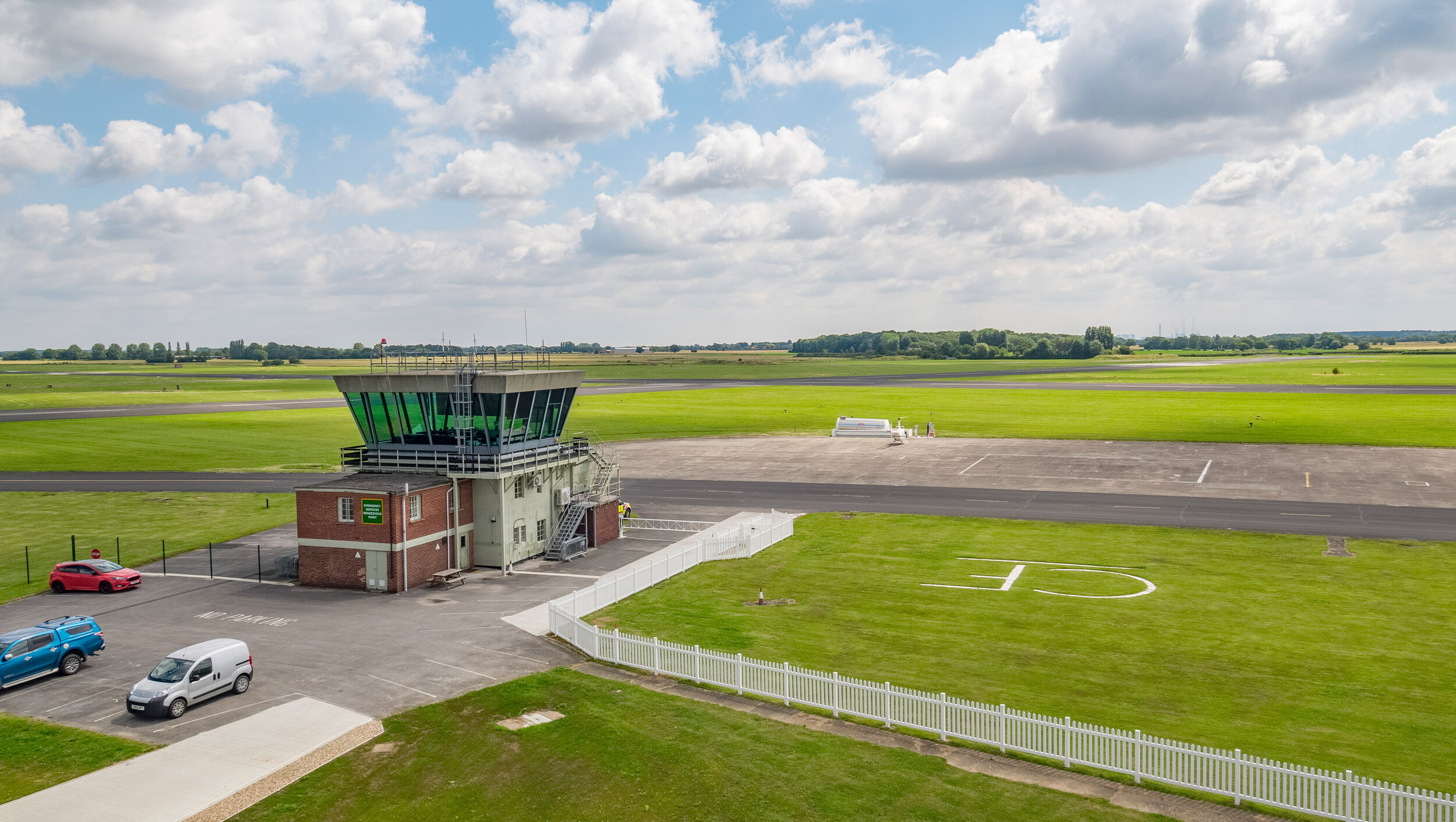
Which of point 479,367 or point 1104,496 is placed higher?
point 479,367

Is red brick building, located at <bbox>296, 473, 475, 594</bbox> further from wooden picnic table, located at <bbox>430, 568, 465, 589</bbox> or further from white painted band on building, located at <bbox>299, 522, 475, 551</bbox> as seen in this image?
wooden picnic table, located at <bbox>430, 568, 465, 589</bbox>

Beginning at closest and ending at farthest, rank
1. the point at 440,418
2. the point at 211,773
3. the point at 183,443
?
the point at 211,773 < the point at 440,418 < the point at 183,443

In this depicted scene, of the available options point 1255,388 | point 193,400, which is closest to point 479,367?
point 193,400

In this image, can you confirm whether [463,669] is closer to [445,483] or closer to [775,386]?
[445,483]

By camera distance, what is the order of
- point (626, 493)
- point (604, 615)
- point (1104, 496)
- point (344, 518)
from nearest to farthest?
1. point (604, 615)
2. point (344, 518)
3. point (1104, 496)
4. point (626, 493)

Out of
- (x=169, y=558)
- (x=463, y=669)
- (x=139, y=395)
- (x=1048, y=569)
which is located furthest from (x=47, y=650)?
→ (x=139, y=395)

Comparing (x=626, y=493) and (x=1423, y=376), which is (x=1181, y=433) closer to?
(x=626, y=493)

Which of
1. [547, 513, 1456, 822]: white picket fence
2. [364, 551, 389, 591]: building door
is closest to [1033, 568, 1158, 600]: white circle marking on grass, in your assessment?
[547, 513, 1456, 822]: white picket fence
